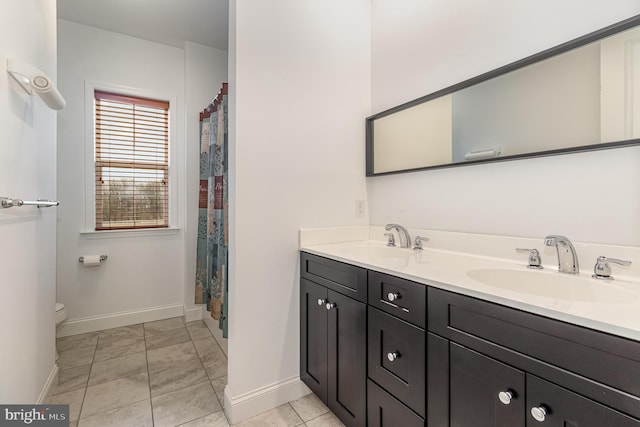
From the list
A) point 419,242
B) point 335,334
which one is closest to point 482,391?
point 335,334

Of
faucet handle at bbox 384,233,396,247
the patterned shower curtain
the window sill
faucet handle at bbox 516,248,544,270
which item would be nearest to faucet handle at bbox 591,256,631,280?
faucet handle at bbox 516,248,544,270

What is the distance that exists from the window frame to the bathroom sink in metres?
2.75

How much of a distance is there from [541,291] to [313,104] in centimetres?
145

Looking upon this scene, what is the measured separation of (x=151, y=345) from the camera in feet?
7.77

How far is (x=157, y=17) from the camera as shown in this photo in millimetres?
2475

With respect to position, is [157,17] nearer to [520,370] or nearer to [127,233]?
[127,233]

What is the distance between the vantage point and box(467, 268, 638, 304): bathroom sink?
94 cm

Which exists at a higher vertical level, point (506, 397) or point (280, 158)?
point (280, 158)

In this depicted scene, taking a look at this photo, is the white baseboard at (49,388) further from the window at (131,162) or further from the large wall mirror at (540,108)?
the large wall mirror at (540,108)

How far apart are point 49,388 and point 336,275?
70.0 inches

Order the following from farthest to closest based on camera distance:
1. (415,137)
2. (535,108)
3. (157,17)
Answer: (157,17)
(415,137)
(535,108)

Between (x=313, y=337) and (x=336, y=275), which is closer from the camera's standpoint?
(x=336, y=275)

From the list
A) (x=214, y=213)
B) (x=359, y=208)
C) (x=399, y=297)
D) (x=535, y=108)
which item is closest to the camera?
(x=399, y=297)

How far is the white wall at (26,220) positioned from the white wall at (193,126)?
116cm
